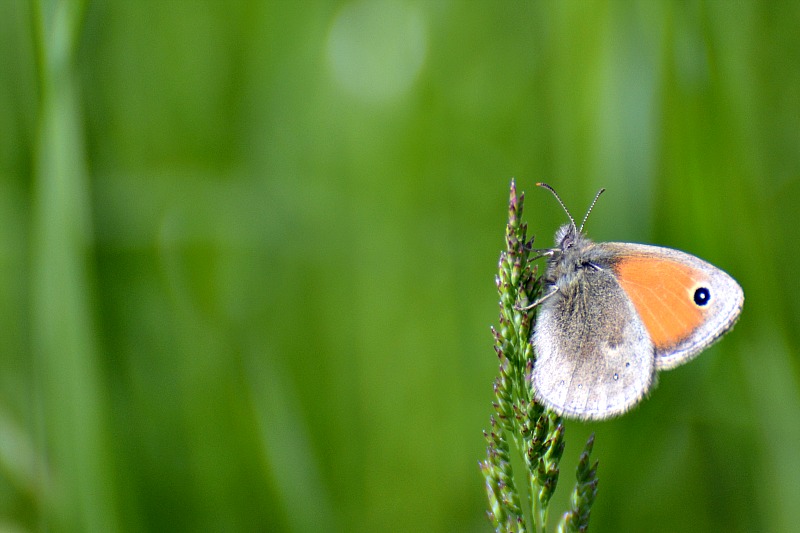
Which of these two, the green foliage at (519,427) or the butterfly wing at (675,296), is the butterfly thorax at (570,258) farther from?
the green foliage at (519,427)

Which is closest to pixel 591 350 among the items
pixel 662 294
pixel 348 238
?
pixel 662 294

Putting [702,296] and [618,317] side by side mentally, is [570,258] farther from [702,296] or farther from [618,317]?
[702,296]

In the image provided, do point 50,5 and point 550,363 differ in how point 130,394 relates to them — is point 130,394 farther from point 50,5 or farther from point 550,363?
point 550,363

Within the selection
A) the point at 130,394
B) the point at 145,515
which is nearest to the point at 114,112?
the point at 130,394

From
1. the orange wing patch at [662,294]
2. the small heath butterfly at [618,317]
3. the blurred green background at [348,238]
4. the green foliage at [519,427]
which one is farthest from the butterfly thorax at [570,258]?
the green foliage at [519,427]

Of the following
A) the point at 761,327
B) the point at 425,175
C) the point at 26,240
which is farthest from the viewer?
the point at 425,175
